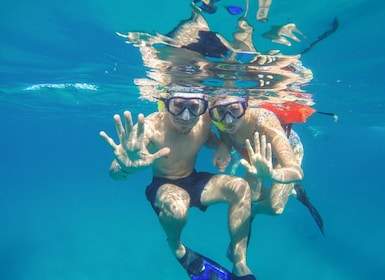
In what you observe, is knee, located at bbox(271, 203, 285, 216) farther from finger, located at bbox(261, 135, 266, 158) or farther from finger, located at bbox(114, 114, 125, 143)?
finger, located at bbox(114, 114, 125, 143)

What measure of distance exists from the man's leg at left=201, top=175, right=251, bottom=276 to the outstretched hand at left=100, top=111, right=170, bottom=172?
1.95m

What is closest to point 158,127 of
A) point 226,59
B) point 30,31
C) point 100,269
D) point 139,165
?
point 139,165

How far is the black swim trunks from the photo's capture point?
23.2 ft

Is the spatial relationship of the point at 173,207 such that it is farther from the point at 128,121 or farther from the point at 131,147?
the point at 128,121

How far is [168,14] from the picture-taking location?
7359 mm

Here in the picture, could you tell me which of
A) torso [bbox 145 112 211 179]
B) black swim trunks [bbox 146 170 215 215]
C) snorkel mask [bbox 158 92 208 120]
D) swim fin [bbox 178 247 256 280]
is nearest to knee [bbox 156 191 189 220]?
black swim trunks [bbox 146 170 215 215]

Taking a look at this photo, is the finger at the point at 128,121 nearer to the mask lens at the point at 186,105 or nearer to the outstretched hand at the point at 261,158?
the mask lens at the point at 186,105

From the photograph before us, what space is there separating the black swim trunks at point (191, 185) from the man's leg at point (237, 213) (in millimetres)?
392

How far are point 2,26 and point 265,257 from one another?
62.9 feet

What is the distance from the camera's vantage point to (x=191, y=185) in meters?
7.20

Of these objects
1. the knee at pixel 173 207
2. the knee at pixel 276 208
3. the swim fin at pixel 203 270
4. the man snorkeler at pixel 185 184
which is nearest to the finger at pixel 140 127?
the man snorkeler at pixel 185 184

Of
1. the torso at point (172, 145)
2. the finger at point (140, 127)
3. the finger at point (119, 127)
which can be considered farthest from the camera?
the torso at point (172, 145)

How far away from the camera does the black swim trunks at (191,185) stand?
7074mm

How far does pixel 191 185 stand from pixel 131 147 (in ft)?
7.28
